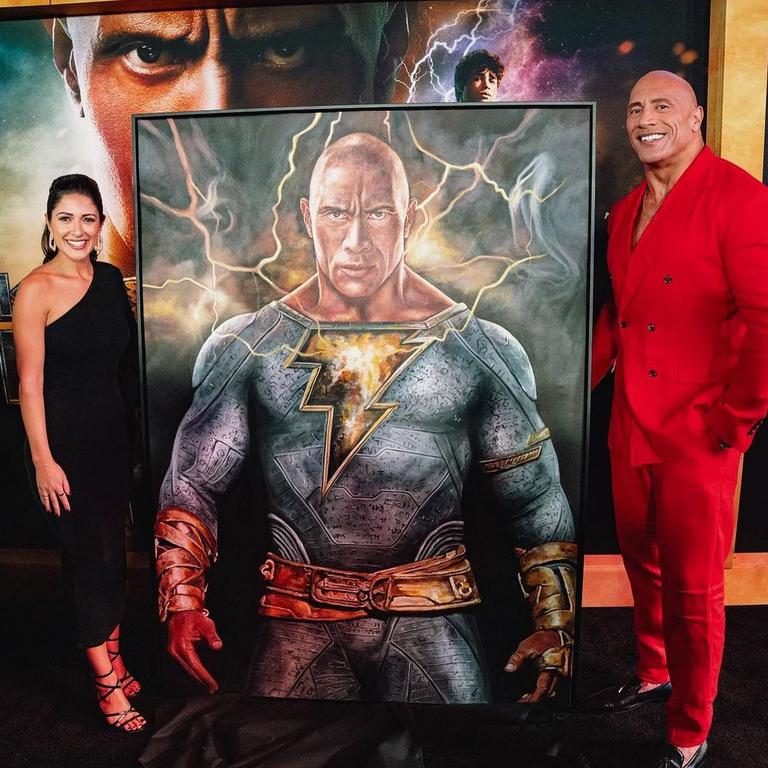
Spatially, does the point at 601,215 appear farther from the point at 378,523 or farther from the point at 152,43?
the point at 152,43

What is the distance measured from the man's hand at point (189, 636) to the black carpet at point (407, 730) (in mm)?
61

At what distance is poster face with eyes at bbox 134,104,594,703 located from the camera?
67.5 inches

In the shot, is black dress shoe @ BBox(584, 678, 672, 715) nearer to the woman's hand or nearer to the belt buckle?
the belt buckle

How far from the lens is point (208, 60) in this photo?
7.08 feet

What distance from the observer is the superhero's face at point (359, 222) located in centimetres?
172

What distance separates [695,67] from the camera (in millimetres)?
2150

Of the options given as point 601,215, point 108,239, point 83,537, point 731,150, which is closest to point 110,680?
point 83,537

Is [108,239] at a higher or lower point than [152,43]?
lower

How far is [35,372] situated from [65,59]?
111 centimetres

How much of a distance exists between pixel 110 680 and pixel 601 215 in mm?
1995

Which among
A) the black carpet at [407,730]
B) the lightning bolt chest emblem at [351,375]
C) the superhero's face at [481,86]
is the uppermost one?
the superhero's face at [481,86]

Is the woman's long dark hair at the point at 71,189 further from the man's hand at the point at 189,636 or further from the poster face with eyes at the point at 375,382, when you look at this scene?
the man's hand at the point at 189,636

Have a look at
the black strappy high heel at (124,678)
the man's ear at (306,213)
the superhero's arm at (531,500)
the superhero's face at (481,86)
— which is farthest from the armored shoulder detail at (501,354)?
the black strappy high heel at (124,678)

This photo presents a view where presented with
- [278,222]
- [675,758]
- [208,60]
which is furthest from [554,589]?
[208,60]
